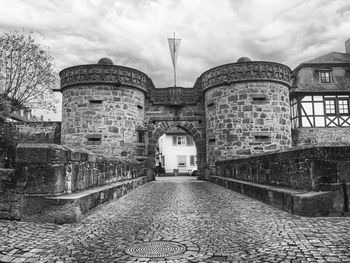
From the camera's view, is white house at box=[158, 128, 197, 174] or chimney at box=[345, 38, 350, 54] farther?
white house at box=[158, 128, 197, 174]

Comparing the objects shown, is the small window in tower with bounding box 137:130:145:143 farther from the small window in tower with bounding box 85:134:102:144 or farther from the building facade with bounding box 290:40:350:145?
the building facade with bounding box 290:40:350:145

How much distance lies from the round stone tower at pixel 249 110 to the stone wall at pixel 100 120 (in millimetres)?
4586

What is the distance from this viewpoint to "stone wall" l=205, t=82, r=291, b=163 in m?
16.0

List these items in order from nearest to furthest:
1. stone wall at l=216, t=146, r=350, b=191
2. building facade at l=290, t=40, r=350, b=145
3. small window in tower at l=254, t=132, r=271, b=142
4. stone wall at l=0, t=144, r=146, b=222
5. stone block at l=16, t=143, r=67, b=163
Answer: stone wall at l=0, t=144, r=146, b=222
stone block at l=16, t=143, r=67, b=163
stone wall at l=216, t=146, r=350, b=191
small window in tower at l=254, t=132, r=271, b=142
building facade at l=290, t=40, r=350, b=145

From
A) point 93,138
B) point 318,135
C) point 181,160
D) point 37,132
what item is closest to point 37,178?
point 93,138

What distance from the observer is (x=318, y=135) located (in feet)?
70.2

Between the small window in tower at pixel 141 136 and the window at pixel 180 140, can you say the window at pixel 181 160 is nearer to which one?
the window at pixel 180 140

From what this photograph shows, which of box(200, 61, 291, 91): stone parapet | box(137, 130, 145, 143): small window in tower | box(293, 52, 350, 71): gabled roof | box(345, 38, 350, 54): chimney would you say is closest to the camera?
box(200, 61, 291, 91): stone parapet

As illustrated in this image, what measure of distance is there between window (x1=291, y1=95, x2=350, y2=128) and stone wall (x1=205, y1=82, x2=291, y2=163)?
6.37 meters

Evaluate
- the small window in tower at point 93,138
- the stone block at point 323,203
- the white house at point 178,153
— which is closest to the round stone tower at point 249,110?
the small window in tower at point 93,138

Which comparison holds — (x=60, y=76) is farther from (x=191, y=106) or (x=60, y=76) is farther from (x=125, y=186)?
(x=125, y=186)

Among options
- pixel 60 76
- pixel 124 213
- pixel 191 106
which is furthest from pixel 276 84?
pixel 124 213

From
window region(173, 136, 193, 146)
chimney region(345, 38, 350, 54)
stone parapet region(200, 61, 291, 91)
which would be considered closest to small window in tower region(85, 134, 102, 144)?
stone parapet region(200, 61, 291, 91)

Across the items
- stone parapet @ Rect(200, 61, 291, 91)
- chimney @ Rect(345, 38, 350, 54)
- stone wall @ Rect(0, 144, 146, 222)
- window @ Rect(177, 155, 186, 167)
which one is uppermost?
chimney @ Rect(345, 38, 350, 54)
